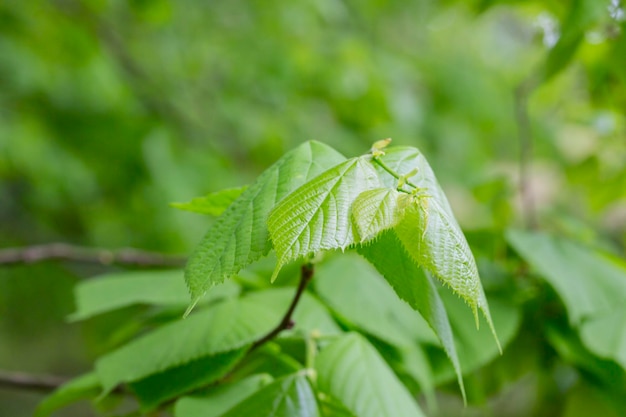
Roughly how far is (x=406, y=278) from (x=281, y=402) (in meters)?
0.12

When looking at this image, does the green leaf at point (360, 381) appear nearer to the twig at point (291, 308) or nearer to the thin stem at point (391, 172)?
the twig at point (291, 308)

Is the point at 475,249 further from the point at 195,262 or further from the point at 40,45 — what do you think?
the point at 40,45

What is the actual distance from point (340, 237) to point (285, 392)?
0.15 meters

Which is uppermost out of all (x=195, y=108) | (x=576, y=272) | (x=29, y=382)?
(x=195, y=108)

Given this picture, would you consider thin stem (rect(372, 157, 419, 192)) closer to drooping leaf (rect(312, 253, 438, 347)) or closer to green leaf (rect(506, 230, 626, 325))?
drooping leaf (rect(312, 253, 438, 347))

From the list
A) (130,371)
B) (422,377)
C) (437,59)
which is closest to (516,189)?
(422,377)

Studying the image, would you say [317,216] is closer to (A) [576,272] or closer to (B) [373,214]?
(B) [373,214]

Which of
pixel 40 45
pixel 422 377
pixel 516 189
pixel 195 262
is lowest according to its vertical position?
pixel 422 377

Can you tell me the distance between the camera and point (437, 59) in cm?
203

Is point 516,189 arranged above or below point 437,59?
below

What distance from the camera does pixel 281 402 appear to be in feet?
1.28

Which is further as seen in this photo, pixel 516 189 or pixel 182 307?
pixel 516 189

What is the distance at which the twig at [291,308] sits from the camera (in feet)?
1.31

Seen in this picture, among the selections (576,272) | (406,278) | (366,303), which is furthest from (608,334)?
(406,278)
